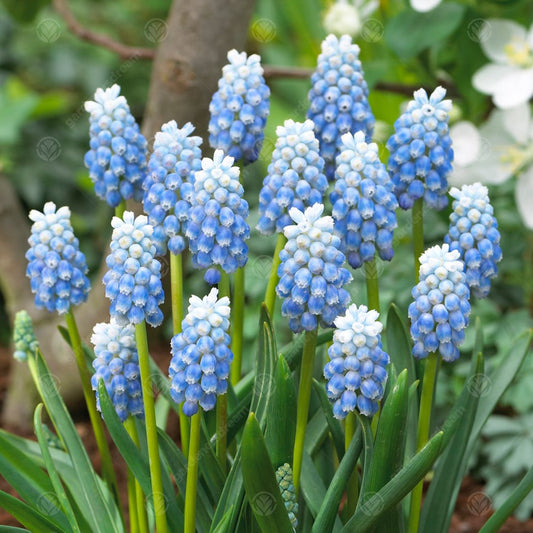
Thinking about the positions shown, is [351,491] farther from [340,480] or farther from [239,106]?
[239,106]

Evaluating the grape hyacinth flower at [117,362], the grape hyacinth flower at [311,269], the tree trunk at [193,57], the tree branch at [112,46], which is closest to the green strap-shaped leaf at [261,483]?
the grape hyacinth flower at [311,269]

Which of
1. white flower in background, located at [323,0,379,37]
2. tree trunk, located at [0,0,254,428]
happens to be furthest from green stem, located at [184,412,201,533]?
white flower in background, located at [323,0,379,37]

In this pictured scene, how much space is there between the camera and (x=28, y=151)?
437 centimetres

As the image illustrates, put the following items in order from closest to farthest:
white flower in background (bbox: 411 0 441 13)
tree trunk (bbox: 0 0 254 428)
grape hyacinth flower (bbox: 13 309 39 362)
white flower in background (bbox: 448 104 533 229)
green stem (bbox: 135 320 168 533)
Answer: green stem (bbox: 135 320 168 533) < grape hyacinth flower (bbox: 13 309 39 362) < white flower in background (bbox: 411 0 441 13) < tree trunk (bbox: 0 0 254 428) < white flower in background (bbox: 448 104 533 229)

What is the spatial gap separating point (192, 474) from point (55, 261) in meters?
0.41

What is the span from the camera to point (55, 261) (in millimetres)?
1411

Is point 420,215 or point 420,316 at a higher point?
point 420,215

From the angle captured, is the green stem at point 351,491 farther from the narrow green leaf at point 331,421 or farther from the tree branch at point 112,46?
the tree branch at point 112,46

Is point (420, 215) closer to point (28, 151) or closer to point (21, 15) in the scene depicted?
point (21, 15)

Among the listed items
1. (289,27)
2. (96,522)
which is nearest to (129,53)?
(96,522)

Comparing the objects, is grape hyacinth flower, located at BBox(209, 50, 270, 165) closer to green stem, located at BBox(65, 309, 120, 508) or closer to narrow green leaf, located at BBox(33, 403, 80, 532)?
green stem, located at BBox(65, 309, 120, 508)

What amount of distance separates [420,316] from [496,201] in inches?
79.6

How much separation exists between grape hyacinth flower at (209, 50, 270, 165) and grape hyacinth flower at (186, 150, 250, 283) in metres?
0.19

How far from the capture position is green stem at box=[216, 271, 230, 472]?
4.42 ft
